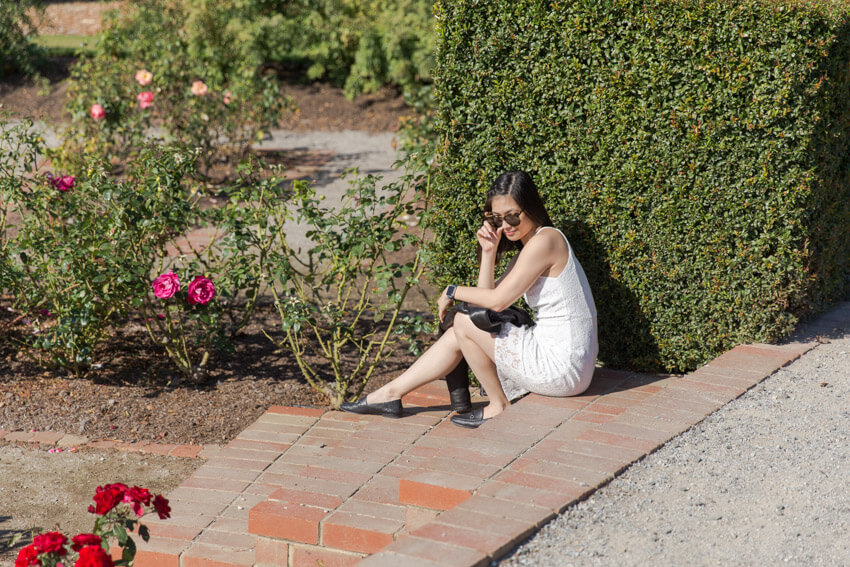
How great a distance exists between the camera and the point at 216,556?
3551 mm

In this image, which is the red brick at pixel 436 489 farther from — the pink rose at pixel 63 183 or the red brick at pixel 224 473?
the pink rose at pixel 63 183

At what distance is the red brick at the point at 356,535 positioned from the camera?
10.5 ft

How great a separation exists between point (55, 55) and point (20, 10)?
7.15 ft

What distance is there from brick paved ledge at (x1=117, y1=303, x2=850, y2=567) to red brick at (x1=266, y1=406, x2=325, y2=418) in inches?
2.6

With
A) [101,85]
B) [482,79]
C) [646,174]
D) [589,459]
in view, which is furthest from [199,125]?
[589,459]

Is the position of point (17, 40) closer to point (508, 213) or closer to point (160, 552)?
point (508, 213)

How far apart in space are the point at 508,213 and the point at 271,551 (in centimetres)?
180

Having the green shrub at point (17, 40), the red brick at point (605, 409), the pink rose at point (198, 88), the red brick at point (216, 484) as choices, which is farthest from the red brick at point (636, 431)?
the green shrub at point (17, 40)

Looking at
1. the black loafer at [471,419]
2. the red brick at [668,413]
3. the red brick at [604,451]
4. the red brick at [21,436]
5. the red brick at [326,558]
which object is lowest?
the red brick at [21,436]

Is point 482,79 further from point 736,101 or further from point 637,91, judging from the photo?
point 736,101

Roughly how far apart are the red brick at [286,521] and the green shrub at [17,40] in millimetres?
12126

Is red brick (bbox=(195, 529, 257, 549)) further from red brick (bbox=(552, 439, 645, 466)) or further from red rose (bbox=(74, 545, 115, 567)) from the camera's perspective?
red brick (bbox=(552, 439, 645, 466))

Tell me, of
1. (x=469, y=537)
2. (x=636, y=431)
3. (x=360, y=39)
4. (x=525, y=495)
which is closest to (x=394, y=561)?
(x=469, y=537)

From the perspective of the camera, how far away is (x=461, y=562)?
2689 mm
